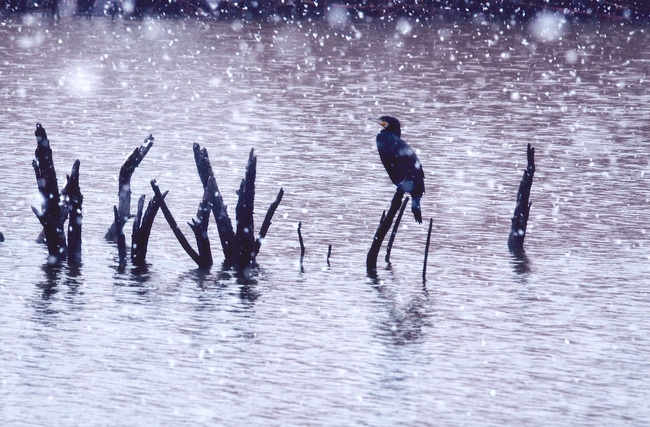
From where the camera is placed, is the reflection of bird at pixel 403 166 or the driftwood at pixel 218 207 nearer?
the driftwood at pixel 218 207

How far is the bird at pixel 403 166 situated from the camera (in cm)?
1220

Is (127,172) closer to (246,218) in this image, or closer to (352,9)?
(246,218)

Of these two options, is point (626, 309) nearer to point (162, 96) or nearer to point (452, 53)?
point (162, 96)

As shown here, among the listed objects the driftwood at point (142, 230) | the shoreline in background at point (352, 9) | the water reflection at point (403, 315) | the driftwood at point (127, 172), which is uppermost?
the shoreline in background at point (352, 9)

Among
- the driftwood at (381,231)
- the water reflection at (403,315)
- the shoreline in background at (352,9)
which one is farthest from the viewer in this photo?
the shoreline in background at (352,9)

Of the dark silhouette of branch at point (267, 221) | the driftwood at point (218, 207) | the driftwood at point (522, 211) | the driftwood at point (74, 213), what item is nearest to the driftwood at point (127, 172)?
the driftwood at point (74, 213)

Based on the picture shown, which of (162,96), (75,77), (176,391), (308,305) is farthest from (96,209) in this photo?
(75,77)

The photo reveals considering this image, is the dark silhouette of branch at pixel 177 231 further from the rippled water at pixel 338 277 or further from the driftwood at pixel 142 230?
the rippled water at pixel 338 277

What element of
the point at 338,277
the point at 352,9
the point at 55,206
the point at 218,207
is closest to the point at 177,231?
the point at 218,207

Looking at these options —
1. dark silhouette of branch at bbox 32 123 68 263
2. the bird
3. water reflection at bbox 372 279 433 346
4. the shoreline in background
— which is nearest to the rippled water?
water reflection at bbox 372 279 433 346

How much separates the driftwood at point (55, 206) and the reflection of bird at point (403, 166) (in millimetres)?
2743

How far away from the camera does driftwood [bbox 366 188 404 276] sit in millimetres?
11391

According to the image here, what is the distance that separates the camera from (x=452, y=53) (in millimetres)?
34844

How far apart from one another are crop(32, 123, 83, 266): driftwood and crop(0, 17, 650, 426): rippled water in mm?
258
